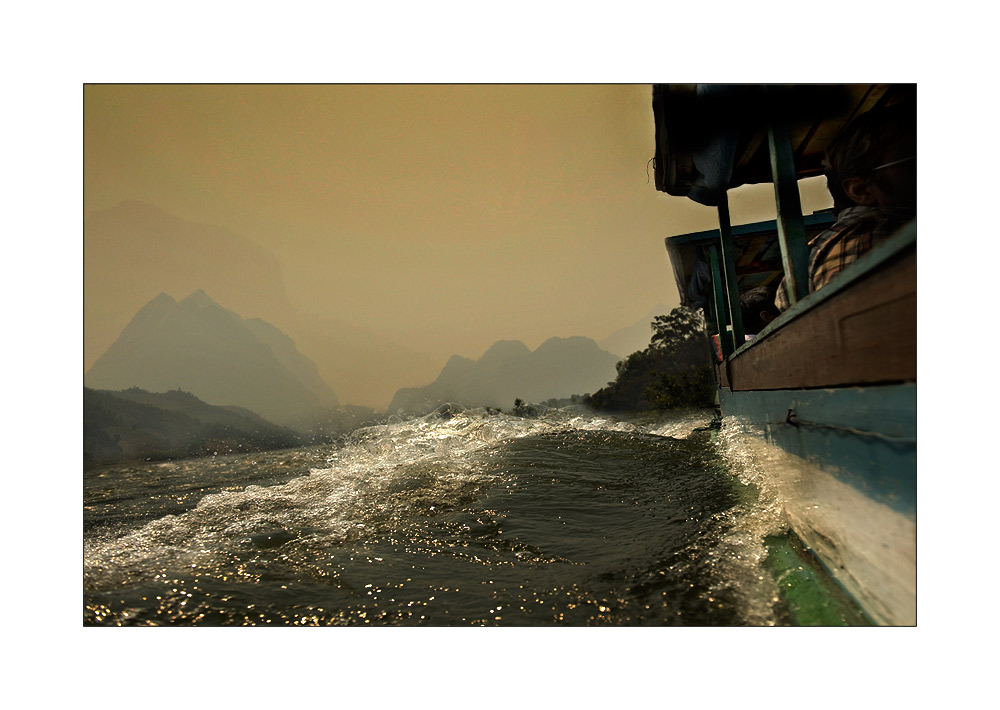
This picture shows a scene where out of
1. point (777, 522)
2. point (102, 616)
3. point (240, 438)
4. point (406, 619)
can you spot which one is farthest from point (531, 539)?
point (240, 438)

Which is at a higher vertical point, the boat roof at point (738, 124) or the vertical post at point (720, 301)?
the boat roof at point (738, 124)

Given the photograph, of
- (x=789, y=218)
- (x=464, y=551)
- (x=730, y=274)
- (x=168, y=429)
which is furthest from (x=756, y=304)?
(x=168, y=429)

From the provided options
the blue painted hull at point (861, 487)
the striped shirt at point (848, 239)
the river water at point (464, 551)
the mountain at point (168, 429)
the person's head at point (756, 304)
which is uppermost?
the person's head at point (756, 304)

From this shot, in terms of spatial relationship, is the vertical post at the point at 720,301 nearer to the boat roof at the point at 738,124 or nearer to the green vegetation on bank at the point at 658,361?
the boat roof at the point at 738,124

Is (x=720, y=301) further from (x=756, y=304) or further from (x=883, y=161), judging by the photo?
(x=883, y=161)

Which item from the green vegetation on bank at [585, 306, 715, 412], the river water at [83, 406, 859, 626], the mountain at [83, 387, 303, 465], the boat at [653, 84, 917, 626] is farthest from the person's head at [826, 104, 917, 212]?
the green vegetation on bank at [585, 306, 715, 412]

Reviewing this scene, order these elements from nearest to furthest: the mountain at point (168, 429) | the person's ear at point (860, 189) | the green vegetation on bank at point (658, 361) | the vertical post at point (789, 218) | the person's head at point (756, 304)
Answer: the person's ear at point (860, 189) < the vertical post at point (789, 218) < the person's head at point (756, 304) < the mountain at point (168, 429) < the green vegetation on bank at point (658, 361)

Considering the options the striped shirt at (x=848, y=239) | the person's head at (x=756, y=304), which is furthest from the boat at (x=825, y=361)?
the person's head at (x=756, y=304)

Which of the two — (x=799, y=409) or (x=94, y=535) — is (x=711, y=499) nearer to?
(x=799, y=409)
